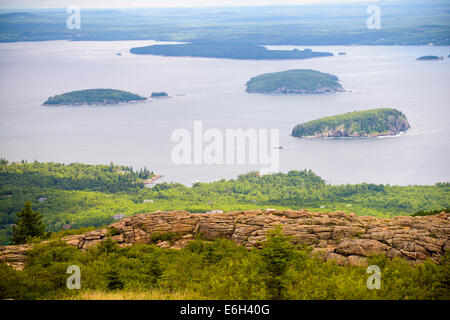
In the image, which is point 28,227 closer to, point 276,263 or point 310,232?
point 310,232

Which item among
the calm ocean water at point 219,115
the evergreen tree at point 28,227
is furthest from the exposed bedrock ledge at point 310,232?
the calm ocean water at point 219,115

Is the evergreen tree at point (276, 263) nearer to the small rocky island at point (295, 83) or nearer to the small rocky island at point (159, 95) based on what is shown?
the small rocky island at point (159, 95)

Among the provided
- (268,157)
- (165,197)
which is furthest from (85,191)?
(268,157)

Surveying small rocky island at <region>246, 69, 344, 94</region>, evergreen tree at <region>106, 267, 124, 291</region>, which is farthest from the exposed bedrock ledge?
small rocky island at <region>246, 69, 344, 94</region>

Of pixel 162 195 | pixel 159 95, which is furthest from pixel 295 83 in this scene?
pixel 162 195
